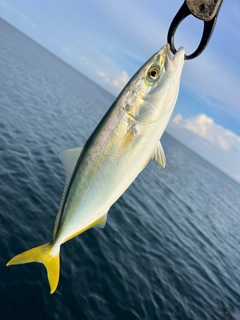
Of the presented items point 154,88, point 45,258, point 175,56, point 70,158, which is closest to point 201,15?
point 175,56

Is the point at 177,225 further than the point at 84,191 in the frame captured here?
Yes

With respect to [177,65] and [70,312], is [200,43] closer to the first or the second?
[177,65]

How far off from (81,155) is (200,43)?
167cm

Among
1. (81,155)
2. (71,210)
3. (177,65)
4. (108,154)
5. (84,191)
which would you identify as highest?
(177,65)

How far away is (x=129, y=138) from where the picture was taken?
2822 millimetres

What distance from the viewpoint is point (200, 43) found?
277 cm

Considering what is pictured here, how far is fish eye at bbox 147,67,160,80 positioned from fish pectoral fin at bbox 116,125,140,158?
0.57 m

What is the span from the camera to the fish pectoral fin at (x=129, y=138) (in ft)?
9.26

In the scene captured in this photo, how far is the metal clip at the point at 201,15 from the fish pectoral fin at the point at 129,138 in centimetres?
98

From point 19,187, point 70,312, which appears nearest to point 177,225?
point 19,187

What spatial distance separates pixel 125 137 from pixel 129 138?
4 centimetres

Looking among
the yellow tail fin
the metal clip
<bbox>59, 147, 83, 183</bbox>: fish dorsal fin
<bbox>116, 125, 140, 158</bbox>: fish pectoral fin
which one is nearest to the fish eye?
the metal clip

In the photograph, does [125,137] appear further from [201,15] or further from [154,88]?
[201,15]

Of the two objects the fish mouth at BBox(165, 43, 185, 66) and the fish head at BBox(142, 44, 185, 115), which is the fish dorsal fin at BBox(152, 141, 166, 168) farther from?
the fish mouth at BBox(165, 43, 185, 66)
